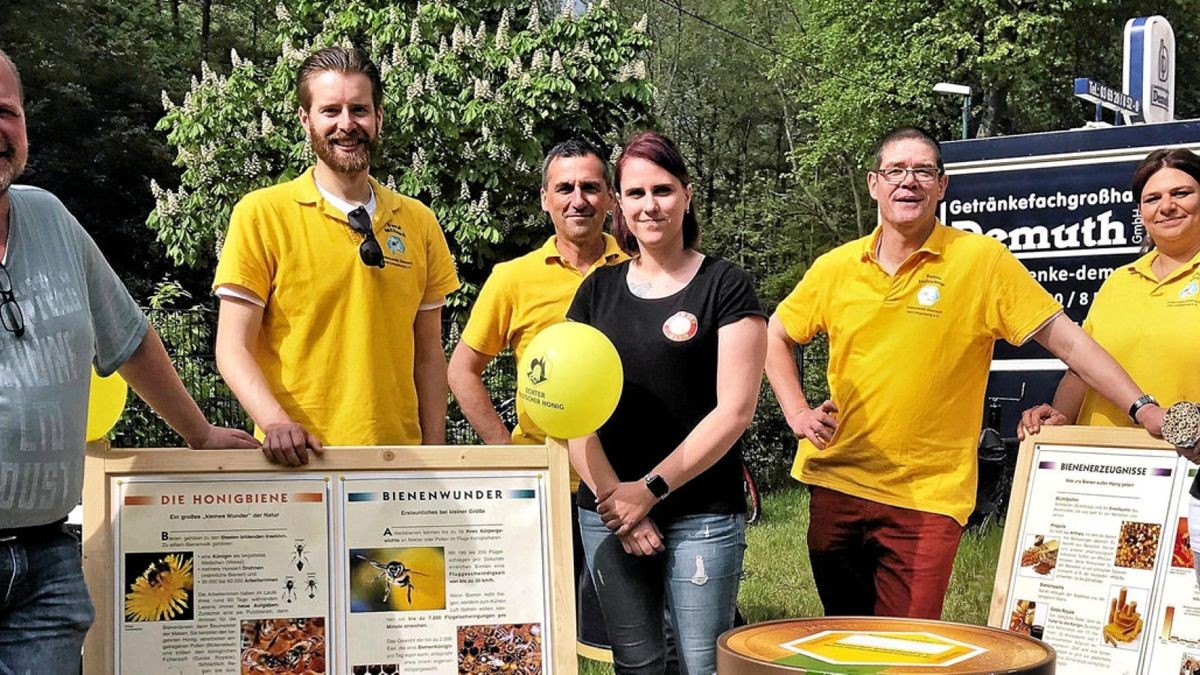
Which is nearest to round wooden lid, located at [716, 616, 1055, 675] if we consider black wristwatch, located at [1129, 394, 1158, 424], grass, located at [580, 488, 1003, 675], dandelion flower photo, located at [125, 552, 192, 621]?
dandelion flower photo, located at [125, 552, 192, 621]

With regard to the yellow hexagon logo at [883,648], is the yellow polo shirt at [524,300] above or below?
above

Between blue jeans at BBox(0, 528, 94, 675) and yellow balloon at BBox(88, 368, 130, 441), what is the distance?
26.3 inches

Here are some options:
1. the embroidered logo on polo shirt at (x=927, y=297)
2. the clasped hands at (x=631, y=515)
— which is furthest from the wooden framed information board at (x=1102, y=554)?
the clasped hands at (x=631, y=515)

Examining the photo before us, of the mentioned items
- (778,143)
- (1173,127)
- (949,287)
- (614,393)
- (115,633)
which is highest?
(778,143)

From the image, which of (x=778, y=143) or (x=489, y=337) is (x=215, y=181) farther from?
(x=778, y=143)

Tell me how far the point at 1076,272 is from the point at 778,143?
33.2 metres

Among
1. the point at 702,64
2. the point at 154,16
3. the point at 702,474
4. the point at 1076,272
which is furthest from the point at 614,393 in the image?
the point at 702,64

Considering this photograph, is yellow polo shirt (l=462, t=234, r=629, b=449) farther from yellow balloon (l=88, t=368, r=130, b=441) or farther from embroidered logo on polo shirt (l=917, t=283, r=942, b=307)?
yellow balloon (l=88, t=368, r=130, b=441)

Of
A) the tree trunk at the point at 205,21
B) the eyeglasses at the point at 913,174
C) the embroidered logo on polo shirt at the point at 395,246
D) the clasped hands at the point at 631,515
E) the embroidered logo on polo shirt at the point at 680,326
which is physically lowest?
the clasped hands at the point at 631,515

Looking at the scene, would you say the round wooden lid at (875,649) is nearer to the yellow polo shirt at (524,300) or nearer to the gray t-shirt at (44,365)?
the gray t-shirt at (44,365)

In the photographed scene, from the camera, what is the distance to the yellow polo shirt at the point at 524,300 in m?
4.53

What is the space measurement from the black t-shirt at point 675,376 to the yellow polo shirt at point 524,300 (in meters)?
0.97

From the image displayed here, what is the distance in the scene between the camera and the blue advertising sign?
25.4 ft

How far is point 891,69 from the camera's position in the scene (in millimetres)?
31203
